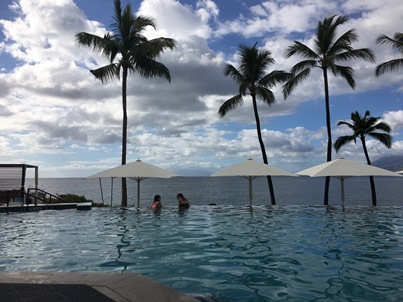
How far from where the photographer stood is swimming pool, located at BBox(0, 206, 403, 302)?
660 cm

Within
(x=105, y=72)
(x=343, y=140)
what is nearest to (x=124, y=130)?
(x=105, y=72)

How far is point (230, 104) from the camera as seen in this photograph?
1171 inches

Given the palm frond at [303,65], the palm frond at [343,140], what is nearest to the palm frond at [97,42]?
the palm frond at [303,65]

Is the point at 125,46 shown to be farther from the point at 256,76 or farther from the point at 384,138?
the point at 384,138

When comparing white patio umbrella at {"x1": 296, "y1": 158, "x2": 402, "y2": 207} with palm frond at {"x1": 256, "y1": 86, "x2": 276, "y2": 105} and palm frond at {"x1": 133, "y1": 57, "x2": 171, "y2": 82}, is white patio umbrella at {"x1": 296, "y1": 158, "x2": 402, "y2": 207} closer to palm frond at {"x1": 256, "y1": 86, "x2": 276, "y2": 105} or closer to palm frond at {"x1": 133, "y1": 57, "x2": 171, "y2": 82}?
palm frond at {"x1": 256, "y1": 86, "x2": 276, "y2": 105}

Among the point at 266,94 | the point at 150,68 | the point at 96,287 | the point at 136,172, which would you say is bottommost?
the point at 96,287

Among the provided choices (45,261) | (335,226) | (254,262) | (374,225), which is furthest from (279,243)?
(45,261)

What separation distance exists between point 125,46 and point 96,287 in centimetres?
2367

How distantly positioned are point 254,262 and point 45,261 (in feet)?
17.2

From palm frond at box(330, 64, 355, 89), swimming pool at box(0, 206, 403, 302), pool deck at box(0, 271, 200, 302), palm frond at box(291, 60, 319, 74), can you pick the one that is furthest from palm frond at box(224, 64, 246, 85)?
pool deck at box(0, 271, 200, 302)

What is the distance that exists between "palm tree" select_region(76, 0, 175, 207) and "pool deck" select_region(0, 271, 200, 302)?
64.7 feet

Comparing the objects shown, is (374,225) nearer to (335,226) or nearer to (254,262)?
(335,226)

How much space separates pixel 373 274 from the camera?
Result: 7.34 m

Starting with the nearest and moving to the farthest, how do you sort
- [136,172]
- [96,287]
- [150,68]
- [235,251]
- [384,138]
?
[96,287] → [235,251] → [136,172] → [150,68] → [384,138]
